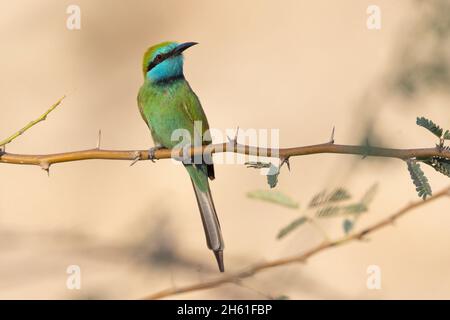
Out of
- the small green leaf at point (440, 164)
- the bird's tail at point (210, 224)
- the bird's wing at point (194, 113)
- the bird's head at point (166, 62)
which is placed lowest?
the bird's tail at point (210, 224)

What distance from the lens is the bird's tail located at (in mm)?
1975

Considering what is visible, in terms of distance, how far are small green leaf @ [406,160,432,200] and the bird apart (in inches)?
45.8

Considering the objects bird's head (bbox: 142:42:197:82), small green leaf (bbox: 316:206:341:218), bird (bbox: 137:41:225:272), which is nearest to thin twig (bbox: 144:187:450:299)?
small green leaf (bbox: 316:206:341:218)

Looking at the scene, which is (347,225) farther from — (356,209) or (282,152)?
(282,152)


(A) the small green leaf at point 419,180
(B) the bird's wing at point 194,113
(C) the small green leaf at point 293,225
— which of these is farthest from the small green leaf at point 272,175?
(B) the bird's wing at point 194,113

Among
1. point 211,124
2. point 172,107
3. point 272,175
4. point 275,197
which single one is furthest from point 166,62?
point 275,197

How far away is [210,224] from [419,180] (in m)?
1.07

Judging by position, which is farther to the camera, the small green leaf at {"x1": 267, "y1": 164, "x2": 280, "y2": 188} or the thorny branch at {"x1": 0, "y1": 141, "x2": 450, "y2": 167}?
the small green leaf at {"x1": 267, "y1": 164, "x2": 280, "y2": 188}

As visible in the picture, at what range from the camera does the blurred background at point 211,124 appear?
2936 mm

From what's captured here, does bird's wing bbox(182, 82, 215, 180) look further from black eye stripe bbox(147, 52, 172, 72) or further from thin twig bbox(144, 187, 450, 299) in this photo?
thin twig bbox(144, 187, 450, 299)

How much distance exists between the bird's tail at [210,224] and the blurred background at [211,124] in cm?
49

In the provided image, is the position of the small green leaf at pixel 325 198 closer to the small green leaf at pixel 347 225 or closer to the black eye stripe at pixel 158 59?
the small green leaf at pixel 347 225

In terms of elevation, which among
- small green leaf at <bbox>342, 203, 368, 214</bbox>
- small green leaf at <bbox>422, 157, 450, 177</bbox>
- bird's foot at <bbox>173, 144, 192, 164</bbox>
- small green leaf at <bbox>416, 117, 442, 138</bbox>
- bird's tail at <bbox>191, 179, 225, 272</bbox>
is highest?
small green leaf at <bbox>416, 117, 442, 138</bbox>

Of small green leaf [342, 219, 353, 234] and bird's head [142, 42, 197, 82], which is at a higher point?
bird's head [142, 42, 197, 82]
